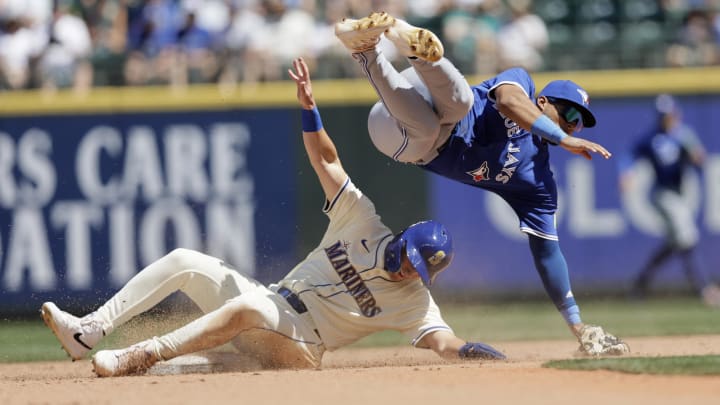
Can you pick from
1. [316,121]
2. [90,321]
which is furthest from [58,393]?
[316,121]

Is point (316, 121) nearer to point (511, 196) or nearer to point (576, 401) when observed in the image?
point (511, 196)

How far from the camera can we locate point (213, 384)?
5375mm

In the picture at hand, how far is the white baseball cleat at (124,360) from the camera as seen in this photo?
5.73 meters

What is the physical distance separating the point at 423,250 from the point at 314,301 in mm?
669

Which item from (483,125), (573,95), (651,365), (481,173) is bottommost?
(651,365)

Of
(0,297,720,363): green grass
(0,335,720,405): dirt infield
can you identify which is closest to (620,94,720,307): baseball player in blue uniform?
(0,297,720,363): green grass

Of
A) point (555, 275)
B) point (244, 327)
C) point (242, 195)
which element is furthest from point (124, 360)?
point (242, 195)

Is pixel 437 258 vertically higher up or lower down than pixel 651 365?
higher up

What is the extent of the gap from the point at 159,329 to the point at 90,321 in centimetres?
101

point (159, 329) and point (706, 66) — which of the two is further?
point (706, 66)

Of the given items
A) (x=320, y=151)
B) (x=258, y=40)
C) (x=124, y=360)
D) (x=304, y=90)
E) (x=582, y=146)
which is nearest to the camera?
(x=124, y=360)

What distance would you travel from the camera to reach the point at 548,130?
19.9 feet

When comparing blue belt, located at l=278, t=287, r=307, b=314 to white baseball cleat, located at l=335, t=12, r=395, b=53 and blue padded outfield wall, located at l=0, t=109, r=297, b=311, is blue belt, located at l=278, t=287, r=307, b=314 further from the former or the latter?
blue padded outfield wall, located at l=0, t=109, r=297, b=311

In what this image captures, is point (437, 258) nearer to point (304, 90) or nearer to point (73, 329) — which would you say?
point (304, 90)
